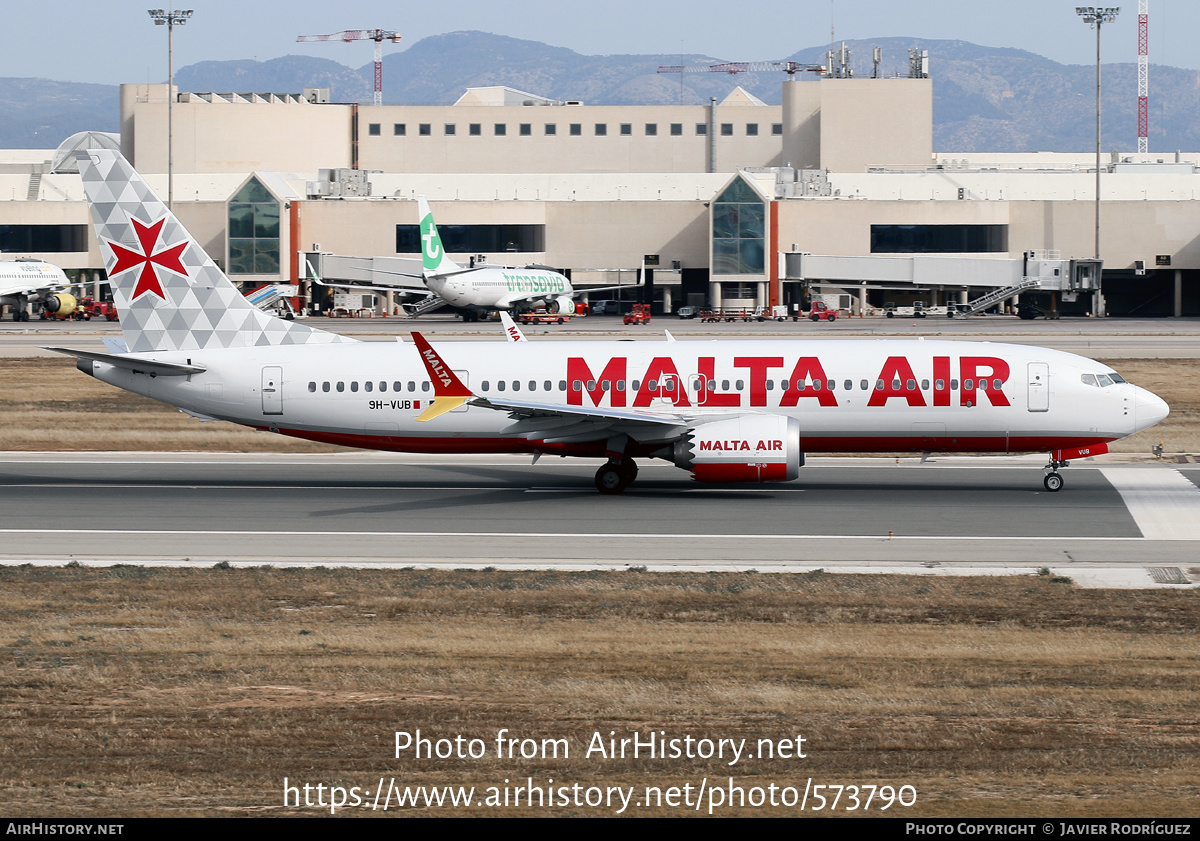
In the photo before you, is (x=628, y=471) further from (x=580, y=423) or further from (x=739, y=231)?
(x=739, y=231)

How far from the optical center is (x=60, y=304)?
11369cm

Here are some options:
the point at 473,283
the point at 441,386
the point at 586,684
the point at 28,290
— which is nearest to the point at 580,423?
the point at 441,386

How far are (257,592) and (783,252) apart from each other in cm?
10439

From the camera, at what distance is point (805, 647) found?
20484mm

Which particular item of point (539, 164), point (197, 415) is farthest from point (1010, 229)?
point (197, 415)

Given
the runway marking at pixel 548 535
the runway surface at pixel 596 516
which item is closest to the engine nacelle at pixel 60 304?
the runway surface at pixel 596 516

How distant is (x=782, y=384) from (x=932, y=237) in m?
96.5

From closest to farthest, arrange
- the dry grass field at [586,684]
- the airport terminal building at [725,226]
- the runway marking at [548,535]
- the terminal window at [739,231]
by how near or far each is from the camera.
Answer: the dry grass field at [586,684] < the runway marking at [548,535] < the airport terminal building at [725,226] < the terminal window at [739,231]

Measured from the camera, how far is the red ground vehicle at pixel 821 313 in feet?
365

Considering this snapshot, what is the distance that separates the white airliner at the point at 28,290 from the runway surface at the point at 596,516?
245ft

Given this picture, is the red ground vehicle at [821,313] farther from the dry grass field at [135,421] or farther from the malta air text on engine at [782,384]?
the malta air text on engine at [782,384]

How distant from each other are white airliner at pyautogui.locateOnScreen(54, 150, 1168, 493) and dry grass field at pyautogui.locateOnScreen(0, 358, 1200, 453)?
9615mm

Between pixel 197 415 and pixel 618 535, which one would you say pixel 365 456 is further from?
pixel 618 535

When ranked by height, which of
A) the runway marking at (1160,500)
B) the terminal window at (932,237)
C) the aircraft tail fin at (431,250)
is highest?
the terminal window at (932,237)
